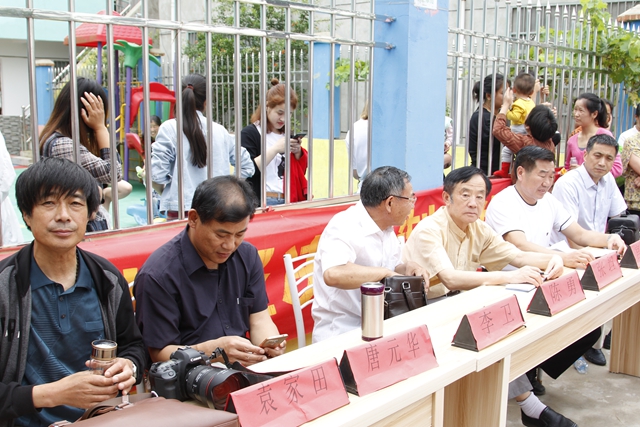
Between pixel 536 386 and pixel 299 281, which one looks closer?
pixel 299 281

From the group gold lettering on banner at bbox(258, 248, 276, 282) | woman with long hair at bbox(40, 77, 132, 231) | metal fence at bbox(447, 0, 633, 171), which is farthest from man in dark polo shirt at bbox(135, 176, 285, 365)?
metal fence at bbox(447, 0, 633, 171)

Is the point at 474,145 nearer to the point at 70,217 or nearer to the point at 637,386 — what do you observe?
the point at 637,386

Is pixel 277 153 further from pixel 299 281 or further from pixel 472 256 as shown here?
pixel 472 256

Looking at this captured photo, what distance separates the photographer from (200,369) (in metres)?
1.55

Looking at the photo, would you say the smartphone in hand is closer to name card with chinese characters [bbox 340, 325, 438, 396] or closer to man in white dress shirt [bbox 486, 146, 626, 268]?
name card with chinese characters [bbox 340, 325, 438, 396]

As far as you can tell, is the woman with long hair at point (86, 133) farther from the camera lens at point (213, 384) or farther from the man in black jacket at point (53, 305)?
the camera lens at point (213, 384)

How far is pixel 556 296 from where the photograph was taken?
2432 millimetres

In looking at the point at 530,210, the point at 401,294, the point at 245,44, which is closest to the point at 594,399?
the point at 530,210

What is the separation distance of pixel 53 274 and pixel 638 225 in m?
3.57

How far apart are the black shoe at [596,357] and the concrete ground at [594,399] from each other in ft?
0.17

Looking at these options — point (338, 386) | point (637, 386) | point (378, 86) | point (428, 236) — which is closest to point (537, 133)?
point (378, 86)

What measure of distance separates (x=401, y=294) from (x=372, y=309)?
0.57 metres

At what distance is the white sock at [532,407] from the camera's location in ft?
9.70

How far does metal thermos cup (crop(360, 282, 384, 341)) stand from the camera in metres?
1.87
